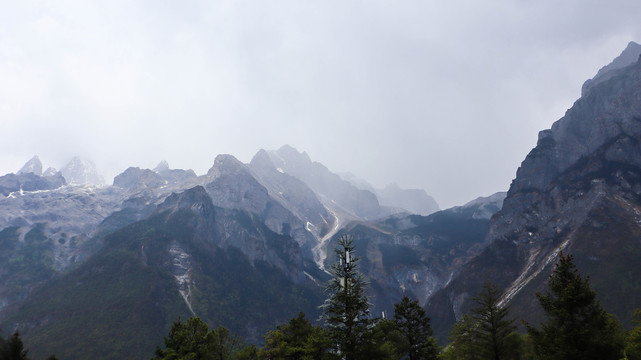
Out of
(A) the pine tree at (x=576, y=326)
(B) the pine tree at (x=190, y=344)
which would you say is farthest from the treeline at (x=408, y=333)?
(B) the pine tree at (x=190, y=344)

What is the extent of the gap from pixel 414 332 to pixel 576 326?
79.1ft

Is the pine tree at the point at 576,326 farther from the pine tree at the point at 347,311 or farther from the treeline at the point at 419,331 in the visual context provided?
the pine tree at the point at 347,311

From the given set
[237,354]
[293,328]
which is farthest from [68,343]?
[293,328]

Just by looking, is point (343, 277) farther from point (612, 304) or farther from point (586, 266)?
point (586, 266)

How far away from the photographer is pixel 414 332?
52.0 meters

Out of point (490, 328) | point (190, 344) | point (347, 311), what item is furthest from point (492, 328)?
point (190, 344)

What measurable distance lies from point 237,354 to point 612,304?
541ft

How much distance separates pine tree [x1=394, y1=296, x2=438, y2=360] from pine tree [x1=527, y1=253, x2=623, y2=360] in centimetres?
1968

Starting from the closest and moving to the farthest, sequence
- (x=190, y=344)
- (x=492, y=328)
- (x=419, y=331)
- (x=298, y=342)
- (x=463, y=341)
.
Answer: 1. (x=190, y=344)
2. (x=298, y=342)
3. (x=492, y=328)
4. (x=419, y=331)
5. (x=463, y=341)

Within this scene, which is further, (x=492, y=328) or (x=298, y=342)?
(x=492, y=328)

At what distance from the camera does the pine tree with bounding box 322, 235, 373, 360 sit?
36844 mm

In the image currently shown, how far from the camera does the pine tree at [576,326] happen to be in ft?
101

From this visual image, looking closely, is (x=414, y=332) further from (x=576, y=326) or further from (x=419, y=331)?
(x=576, y=326)

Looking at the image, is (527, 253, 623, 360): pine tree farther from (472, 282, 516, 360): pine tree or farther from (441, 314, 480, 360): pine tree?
(441, 314, 480, 360): pine tree
